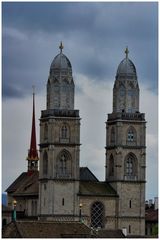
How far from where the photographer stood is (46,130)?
337ft

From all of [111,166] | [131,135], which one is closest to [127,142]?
[131,135]

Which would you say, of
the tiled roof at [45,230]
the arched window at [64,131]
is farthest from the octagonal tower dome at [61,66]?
the tiled roof at [45,230]

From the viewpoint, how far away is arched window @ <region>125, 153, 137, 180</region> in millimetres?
103425

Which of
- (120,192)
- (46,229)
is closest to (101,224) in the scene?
(120,192)

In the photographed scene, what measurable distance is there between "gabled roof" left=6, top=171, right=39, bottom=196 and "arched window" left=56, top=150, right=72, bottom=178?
5983mm

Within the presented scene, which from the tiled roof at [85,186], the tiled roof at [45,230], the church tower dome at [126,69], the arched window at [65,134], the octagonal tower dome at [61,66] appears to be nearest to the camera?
the tiled roof at [45,230]

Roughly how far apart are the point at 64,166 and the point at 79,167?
145cm

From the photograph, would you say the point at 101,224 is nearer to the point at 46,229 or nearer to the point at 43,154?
the point at 43,154

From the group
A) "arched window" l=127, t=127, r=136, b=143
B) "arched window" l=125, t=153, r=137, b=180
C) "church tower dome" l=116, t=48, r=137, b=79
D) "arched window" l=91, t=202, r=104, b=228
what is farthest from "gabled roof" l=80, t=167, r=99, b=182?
"church tower dome" l=116, t=48, r=137, b=79

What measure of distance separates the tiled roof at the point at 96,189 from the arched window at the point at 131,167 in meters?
1.85

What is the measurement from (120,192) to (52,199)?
5824 millimetres

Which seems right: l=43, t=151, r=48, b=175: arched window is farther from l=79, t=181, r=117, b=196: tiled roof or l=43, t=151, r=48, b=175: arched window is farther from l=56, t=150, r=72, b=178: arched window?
l=79, t=181, r=117, b=196: tiled roof

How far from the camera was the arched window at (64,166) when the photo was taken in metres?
101

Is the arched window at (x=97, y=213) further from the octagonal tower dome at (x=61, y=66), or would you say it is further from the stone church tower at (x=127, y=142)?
the octagonal tower dome at (x=61, y=66)
